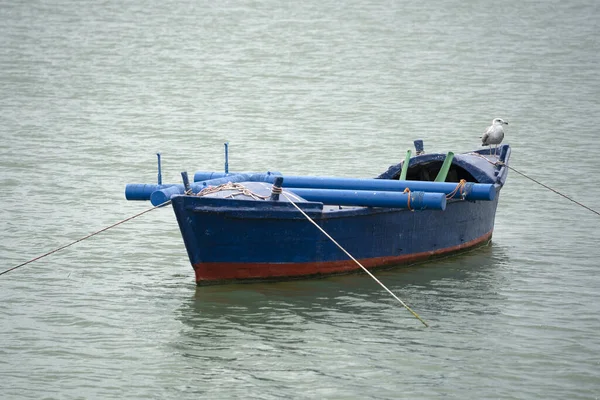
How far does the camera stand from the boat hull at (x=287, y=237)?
1516 centimetres

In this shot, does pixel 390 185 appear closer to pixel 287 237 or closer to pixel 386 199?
pixel 386 199

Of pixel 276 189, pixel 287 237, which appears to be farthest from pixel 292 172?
pixel 276 189

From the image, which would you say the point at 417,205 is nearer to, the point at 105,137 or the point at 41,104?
the point at 105,137

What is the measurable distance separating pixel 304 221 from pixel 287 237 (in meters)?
0.30

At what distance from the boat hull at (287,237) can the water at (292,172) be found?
28 cm

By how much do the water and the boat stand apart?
1.08 feet

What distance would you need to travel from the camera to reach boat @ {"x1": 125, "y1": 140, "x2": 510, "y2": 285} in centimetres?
1523

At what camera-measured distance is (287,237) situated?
15.6 meters

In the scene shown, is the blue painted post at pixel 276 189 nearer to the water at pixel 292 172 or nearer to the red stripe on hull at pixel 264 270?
the red stripe on hull at pixel 264 270

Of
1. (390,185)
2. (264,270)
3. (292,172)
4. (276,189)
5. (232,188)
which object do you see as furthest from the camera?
(292,172)

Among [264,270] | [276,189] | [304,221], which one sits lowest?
[264,270]

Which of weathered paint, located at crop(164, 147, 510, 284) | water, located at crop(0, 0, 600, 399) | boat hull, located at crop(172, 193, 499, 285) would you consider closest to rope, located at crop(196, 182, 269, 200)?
weathered paint, located at crop(164, 147, 510, 284)

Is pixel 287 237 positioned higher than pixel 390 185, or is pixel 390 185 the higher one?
pixel 390 185

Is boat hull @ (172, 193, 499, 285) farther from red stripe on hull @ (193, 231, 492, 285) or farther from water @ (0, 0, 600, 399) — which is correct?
water @ (0, 0, 600, 399)
